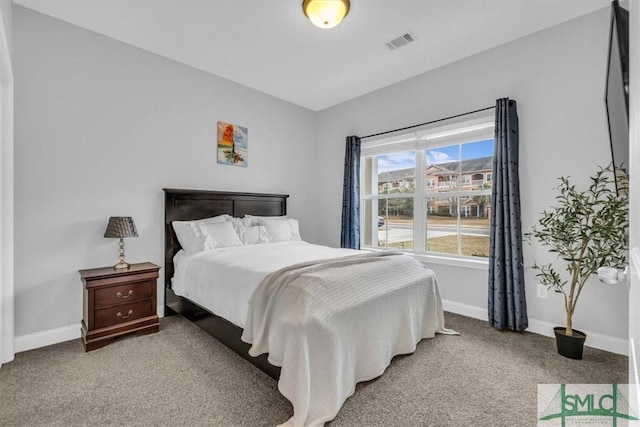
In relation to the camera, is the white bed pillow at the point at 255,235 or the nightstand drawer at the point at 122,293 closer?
the nightstand drawer at the point at 122,293

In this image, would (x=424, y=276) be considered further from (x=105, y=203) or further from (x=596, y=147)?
(x=105, y=203)

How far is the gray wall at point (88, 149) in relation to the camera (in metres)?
2.50

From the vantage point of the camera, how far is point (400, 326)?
2301 millimetres

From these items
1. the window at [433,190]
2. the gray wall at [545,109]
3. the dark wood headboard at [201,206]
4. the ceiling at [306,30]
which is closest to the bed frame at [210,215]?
the dark wood headboard at [201,206]

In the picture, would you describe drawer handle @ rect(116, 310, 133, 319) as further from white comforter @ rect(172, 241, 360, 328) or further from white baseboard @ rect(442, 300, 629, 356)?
white baseboard @ rect(442, 300, 629, 356)

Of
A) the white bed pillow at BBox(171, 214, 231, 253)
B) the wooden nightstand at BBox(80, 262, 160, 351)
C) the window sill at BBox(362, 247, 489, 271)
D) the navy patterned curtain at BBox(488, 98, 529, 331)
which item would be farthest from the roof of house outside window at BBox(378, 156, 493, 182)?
the wooden nightstand at BBox(80, 262, 160, 351)

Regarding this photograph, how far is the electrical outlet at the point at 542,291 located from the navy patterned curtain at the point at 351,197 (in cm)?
209

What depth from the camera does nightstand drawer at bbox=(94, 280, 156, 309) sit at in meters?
2.50

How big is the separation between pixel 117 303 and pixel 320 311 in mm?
2004

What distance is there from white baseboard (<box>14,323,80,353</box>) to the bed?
0.81 metres

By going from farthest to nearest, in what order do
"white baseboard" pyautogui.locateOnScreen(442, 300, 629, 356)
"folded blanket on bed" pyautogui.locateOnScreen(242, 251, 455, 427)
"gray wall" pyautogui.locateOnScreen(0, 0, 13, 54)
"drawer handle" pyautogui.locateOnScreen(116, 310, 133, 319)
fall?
1. "drawer handle" pyautogui.locateOnScreen(116, 310, 133, 319)
2. "white baseboard" pyautogui.locateOnScreen(442, 300, 629, 356)
3. "gray wall" pyautogui.locateOnScreen(0, 0, 13, 54)
4. "folded blanket on bed" pyautogui.locateOnScreen(242, 251, 455, 427)

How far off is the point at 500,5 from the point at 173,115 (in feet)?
11.0

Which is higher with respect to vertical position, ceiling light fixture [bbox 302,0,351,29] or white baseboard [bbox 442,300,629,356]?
ceiling light fixture [bbox 302,0,351,29]

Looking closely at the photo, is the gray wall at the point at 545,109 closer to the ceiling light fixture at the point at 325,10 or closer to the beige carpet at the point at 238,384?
the beige carpet at the point at 238,384
